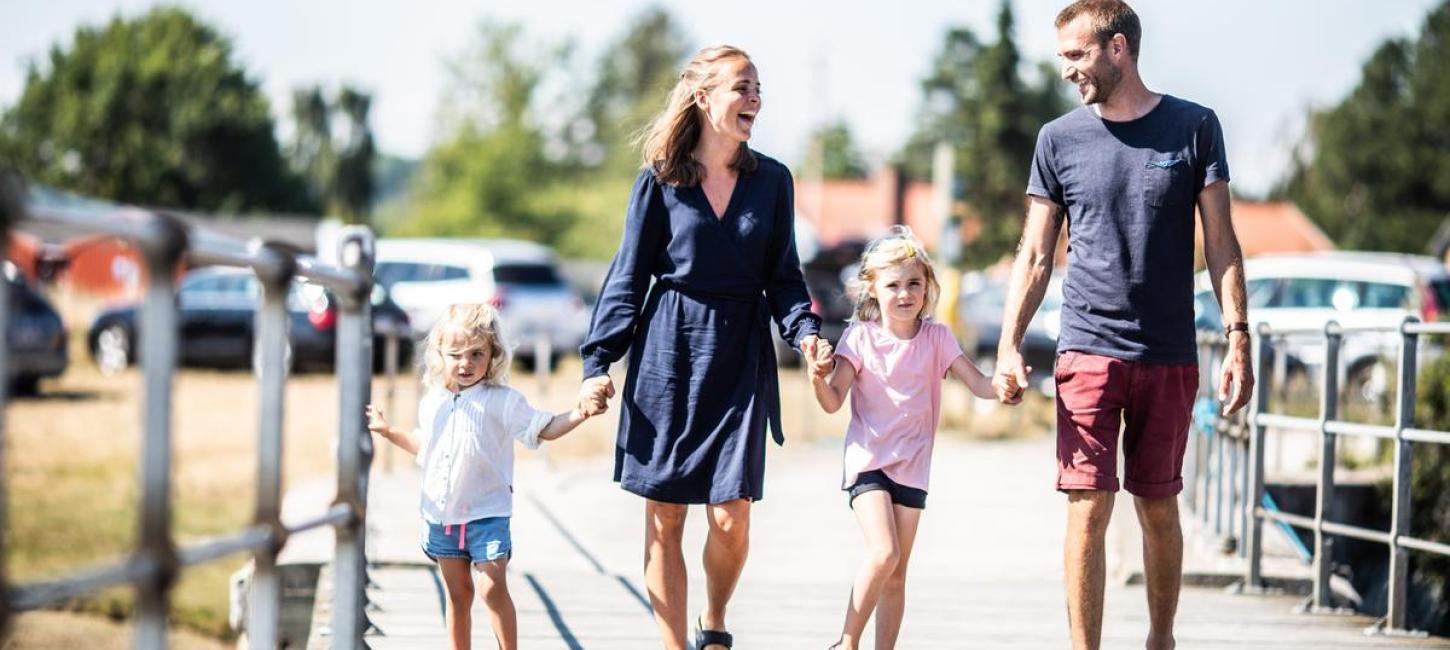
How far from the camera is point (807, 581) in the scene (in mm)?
7293

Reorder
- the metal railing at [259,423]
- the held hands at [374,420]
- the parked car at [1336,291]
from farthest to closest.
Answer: the parked car at [1336,291] → the held hands at [374,420] → the metal railing at [259,423]

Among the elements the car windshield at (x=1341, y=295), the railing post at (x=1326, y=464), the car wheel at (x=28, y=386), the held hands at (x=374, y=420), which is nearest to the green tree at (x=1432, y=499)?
the railing post at (x=1326, y=464)

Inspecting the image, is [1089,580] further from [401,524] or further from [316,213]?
[316,213]

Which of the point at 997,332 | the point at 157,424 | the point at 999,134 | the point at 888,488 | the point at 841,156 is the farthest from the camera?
the point at 841,156

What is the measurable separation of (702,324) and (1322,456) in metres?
3.11

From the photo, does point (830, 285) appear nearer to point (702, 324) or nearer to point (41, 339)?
point (41, 339)

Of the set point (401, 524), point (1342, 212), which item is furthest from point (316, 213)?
point (401, 524)

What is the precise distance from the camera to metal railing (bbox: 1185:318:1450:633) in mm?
5996

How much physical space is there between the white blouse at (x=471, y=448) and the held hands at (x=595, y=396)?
0.52 feet

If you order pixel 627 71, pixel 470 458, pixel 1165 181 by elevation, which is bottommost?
pixel 470 458

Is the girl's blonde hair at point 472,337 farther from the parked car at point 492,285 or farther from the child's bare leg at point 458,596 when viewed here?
the parked car at point 492,285

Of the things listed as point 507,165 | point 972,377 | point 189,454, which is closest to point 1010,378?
point 972,377

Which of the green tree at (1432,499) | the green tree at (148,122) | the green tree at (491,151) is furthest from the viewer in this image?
the green tree at (491,151)

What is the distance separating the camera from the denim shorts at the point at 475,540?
4.53m
